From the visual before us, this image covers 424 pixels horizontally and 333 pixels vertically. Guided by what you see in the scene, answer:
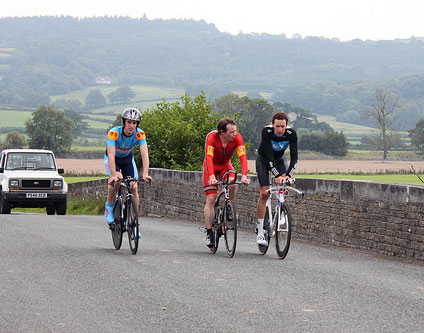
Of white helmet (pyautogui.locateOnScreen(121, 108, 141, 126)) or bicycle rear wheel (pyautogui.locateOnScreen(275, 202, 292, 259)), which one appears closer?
bicycle rear wheel (pyautogui.locateOnScreen(275, 202, 292, 259))

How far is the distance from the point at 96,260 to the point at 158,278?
162 centimetres

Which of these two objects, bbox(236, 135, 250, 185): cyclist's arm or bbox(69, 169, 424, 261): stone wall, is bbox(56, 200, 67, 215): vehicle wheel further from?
bbox(236, 135, 250, 185): cyclist's arm

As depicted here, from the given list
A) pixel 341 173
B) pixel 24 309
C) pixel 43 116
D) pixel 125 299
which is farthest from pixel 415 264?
pixel 43 116

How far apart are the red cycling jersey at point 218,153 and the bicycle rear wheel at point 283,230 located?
0.69 metres

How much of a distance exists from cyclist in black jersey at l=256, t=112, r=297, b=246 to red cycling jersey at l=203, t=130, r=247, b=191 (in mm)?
313

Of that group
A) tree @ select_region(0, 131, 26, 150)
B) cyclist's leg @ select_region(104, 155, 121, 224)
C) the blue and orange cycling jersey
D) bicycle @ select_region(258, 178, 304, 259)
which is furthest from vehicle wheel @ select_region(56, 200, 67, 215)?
tree @ select_region(0, 131, 26, 150)

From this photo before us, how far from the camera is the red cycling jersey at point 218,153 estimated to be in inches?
378

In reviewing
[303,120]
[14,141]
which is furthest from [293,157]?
[303,120]

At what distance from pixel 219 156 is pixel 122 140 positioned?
1.30 metres

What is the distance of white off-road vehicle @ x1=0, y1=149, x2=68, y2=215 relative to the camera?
68.1ft

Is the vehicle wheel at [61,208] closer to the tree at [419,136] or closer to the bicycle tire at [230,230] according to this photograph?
the bicycle tire at [230,230]

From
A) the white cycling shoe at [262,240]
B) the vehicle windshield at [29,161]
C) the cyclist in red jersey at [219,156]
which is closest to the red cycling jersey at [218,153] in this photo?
the cyclist in red jersey at [219,156]

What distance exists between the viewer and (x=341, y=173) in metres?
66.3

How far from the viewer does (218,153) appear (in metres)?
9.84
